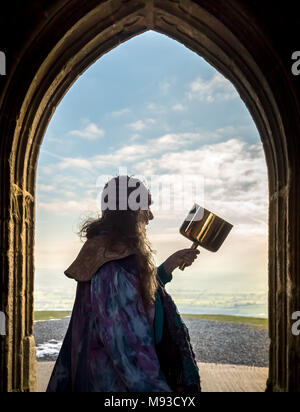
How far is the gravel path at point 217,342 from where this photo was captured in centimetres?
697

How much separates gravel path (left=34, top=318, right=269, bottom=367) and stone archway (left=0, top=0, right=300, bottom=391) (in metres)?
3.21

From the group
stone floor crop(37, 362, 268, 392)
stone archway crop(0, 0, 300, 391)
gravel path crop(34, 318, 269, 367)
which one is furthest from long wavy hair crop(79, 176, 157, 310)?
gravel path crop(34, 318, 269, 367)

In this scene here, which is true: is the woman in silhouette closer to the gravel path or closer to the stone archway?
the stone archway

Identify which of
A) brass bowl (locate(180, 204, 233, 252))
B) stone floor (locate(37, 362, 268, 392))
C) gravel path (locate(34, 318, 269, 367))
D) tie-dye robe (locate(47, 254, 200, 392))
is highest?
brass bowl (locate(180, 204, 233, 252))

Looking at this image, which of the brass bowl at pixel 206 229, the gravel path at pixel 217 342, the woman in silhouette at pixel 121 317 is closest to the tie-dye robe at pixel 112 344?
the woman in silhouette at pixel 121 317

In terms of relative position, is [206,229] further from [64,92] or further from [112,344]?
[64,92]

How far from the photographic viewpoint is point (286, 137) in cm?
323

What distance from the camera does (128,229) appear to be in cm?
252

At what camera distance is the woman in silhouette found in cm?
215

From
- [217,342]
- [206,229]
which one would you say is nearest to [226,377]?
[217,342]

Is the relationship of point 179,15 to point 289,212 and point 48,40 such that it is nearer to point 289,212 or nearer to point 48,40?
point 48,40

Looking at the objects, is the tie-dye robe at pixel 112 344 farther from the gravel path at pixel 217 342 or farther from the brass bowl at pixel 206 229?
the gravel path at pixel 217 342

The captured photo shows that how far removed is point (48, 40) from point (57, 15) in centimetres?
20

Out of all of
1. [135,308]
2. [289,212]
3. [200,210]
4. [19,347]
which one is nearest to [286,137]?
[289,212]
